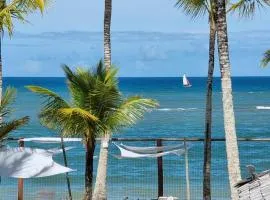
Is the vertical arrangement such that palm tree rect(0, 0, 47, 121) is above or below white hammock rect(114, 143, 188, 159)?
above

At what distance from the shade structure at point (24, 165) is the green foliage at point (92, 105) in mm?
750

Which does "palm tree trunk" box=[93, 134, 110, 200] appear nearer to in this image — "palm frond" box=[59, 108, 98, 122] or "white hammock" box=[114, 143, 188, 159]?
"white hammock" box=[114, 143, 188, 159]

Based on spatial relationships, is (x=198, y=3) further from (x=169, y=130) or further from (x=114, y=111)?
(x=169, y=130)

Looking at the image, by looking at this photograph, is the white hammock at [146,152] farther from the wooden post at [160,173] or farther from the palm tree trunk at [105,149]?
the palm tree trunk at [105,149]

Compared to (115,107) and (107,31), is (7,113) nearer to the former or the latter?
(115,107)

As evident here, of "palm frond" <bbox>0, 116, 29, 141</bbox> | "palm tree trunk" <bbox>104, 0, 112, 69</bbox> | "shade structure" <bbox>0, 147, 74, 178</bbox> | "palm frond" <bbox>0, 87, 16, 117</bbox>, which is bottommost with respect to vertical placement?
"shade structure" <bbox>0, 147, 74, 178</bbox>

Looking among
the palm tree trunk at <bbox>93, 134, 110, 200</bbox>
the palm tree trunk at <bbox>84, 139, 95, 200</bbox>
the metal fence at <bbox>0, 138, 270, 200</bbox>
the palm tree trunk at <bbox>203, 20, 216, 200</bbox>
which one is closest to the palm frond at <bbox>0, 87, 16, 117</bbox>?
the palm tree trunk at <bbox>84, 139, 95, 200</bbox>

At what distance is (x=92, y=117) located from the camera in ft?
44.5

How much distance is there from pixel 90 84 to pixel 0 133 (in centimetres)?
247

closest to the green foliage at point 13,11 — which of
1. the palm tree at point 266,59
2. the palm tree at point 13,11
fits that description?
the palm tree at point 13,11

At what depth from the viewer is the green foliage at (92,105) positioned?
13898 mm

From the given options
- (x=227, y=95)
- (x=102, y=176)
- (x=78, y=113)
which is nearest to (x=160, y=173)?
(x=102, y=176)

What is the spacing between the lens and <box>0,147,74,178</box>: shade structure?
13133 millimetres

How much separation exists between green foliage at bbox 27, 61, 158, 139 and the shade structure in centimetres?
75
